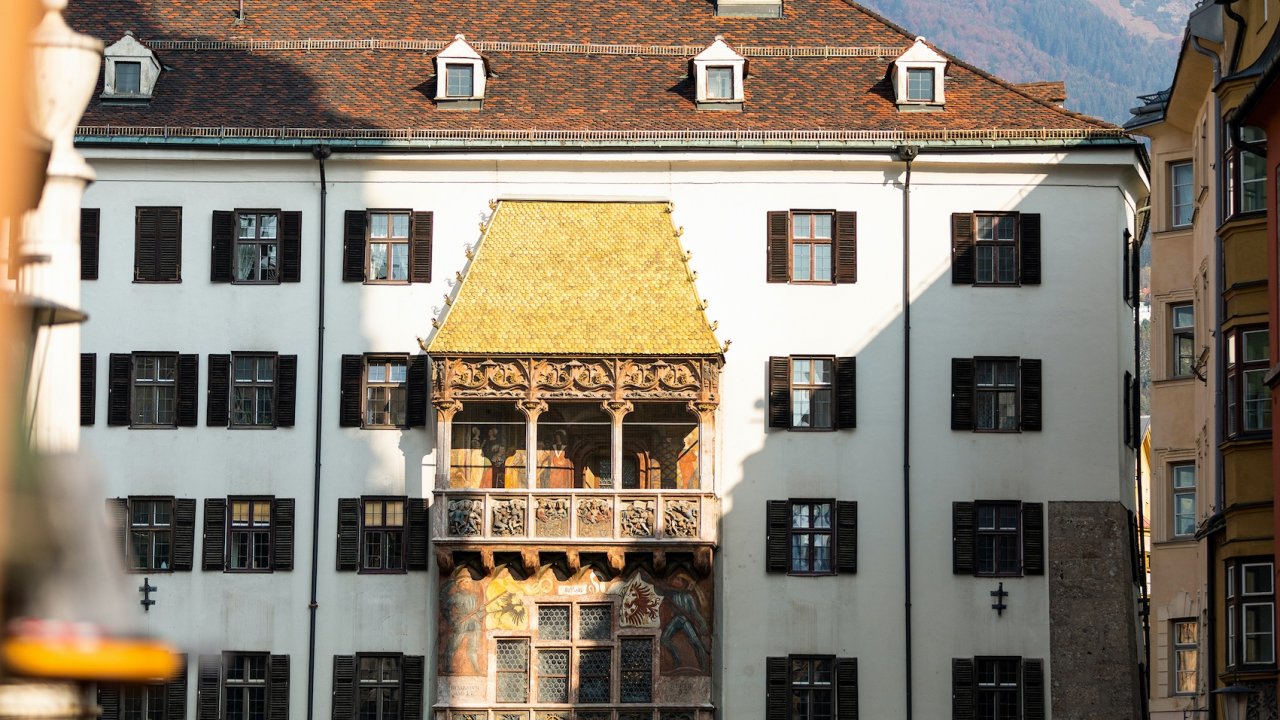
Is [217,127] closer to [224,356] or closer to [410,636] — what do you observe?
[224,356]

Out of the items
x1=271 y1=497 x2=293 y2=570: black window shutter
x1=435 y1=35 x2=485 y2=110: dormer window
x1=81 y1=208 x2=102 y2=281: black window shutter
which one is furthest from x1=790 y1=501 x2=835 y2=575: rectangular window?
x1=81 y1=208 x2=102 y2=281: black window shutter

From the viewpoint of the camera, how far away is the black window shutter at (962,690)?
43125 mm

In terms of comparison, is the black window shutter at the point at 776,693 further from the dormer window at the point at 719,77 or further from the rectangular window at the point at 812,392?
the dormer window at the point at 719,77

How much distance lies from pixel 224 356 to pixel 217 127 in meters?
4.86

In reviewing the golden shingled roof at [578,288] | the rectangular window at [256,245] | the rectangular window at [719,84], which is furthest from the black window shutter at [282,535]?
the rectangular window at [719,84]

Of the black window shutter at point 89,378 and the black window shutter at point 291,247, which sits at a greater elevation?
the black window shutter at point 291,247

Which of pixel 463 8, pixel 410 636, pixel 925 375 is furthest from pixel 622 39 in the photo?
pixel 410 636

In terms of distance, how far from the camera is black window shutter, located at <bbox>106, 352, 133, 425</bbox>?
1747 inches

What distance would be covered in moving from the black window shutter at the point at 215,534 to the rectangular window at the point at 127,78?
926 centimetres

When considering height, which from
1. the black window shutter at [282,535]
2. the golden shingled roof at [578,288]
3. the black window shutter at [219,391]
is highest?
the golden shingled roof at [578,288]

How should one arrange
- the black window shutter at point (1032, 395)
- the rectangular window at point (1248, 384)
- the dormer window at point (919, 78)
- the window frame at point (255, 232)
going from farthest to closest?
the dormer window at point (919, 78)
the window frame at point (255, 232)
the black window shutter at point (1032, 395)
the rectangular window at point (1248, 384)

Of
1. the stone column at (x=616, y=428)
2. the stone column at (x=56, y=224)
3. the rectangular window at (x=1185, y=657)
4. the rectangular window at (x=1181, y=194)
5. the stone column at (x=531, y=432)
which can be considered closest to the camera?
the stone column at (x=56, y=224)

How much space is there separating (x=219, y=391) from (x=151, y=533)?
124 inches

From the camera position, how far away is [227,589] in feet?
143
